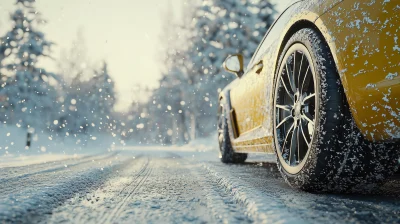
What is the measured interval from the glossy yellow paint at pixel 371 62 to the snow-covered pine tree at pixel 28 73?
87.0 feet

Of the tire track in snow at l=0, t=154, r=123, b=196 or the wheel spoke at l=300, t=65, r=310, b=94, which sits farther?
the tire track in snow at l=0, t=154, r=123, b=196

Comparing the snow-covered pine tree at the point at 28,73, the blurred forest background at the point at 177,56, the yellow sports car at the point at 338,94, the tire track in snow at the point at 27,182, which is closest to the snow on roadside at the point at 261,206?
the yellow sports car at the point at 338,94

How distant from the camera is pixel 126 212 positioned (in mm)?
1800

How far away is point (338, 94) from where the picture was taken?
200cm

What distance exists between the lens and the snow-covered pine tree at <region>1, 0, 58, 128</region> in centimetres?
2514

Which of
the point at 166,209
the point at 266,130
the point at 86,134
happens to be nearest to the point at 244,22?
the point at 266,130

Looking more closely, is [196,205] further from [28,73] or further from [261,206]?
[28,73]

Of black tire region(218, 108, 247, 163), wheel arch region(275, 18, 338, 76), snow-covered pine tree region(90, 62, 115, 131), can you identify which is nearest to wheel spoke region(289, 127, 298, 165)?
wheel arch region(275, 18, 338, 76)

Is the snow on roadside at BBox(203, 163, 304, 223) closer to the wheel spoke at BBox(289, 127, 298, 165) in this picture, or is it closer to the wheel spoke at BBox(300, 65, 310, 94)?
the wheel spoke at BBox(289, 127, 298, 165)

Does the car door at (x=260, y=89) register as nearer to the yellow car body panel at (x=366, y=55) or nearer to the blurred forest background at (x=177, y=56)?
the yellow car body panel at (x=366, y=55)

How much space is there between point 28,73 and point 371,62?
2697 centimetres

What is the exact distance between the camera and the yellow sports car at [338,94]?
1707 millimetres

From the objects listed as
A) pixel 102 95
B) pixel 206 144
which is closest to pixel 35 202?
pixel 206 144

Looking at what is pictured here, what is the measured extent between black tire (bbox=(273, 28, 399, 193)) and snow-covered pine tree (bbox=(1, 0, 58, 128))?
86.4ft
